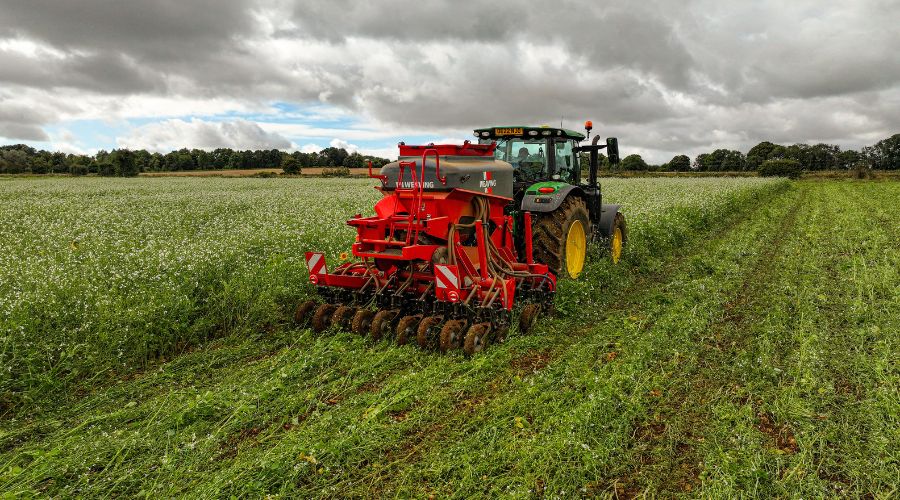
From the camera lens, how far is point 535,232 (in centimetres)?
864

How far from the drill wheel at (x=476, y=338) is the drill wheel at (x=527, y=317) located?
0.75 m

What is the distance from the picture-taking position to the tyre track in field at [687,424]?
398 cm

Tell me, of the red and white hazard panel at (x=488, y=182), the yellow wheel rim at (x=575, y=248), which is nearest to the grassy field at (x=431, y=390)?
the yellow wheel rim at (x=575, y=248)

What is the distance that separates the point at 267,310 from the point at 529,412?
4.13 meters

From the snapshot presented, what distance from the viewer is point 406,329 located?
21.1ft

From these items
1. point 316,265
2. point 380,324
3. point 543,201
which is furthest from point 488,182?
point 316,265

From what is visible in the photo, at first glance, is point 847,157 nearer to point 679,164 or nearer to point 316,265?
point 679,164

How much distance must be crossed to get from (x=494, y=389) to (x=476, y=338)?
2.78 ft

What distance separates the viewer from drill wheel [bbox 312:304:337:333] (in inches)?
273

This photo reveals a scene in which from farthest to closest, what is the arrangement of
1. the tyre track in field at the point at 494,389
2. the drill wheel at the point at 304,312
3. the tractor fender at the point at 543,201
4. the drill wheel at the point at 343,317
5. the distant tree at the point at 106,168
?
the distant tree at the point at 106,168
the tractor fender at the point at 543,201
the drill wheel at the point at 304,312
the drill wheel at the point at 343,317
the tyre track in field at the point at 494,389

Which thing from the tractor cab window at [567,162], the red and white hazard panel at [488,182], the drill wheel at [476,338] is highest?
the tractor cab window at [567,162]

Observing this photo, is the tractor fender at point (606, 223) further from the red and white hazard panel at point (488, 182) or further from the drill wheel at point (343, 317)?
the drill wheel at point (343, 317)

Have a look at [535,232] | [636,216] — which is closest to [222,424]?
[535,232]

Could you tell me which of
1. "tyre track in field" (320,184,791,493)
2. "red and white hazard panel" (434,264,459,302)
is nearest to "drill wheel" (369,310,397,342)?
"red and white hazard panel" (434,264,459,302)
